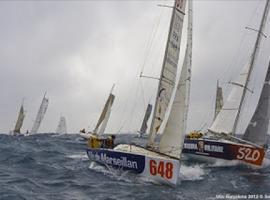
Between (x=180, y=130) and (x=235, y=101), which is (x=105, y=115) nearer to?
(x=235, y=101)

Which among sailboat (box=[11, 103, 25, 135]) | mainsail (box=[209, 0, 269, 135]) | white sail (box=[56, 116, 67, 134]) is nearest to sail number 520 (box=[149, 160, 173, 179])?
mainsail (box=[209, 0, 269, 135])

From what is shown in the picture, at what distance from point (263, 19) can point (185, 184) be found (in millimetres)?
13092

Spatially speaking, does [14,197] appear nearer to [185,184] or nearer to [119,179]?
[119,179]

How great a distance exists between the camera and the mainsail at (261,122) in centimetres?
2348

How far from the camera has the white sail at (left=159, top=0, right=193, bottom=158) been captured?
16734mm

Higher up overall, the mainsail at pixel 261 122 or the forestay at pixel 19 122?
the mainsail at pixel 261 122

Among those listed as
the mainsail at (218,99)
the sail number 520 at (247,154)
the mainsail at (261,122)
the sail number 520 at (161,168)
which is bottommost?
A: the sail number 520 at (161,168)

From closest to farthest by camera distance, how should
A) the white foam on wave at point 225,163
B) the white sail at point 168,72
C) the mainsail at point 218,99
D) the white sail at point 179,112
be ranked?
1. the white sail at point 179,112
2. the white sail at point 168,72
3. the white foam on wave at point 225,163
4. the mainsail at point 218,99

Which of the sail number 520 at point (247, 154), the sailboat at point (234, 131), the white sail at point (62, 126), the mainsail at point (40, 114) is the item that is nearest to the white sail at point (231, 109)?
the sailboat at point (234, 131)

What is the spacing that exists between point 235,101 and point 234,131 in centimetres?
172

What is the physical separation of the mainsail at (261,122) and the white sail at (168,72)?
7.99 m

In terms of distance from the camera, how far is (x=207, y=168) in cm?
2145

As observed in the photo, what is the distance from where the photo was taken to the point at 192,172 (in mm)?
19219

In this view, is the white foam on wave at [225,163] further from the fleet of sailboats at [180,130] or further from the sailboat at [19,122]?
the sailboat at [19,122]
